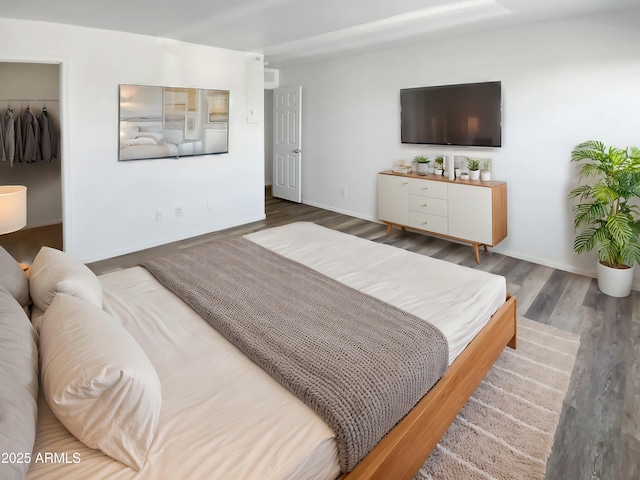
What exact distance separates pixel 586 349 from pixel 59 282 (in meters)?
3.03

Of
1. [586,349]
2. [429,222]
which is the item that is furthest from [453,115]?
[586,349]

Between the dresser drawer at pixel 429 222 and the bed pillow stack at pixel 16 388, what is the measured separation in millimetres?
3997

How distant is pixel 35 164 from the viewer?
18.1ft

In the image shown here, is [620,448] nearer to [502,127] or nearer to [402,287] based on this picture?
[402,287]

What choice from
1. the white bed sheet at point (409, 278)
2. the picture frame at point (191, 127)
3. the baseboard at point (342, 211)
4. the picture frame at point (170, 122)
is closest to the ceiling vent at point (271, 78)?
the picture frame at point (170, 122)

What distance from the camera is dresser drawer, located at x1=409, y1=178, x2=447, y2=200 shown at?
179 inches

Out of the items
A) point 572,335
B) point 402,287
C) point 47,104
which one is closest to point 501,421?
point 402,287

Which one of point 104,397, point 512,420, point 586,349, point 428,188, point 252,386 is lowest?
point 512,420

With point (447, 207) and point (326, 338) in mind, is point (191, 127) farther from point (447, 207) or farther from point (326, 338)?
point (326, 338)

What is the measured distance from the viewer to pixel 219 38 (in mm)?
4445

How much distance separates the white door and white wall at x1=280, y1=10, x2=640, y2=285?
1049 mm

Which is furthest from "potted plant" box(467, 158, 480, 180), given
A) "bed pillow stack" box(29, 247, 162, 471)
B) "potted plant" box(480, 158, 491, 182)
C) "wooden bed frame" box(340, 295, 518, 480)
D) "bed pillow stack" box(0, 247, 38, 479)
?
"bed pillow stack" box(0, 247, 38, 479)

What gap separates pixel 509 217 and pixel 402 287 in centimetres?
278

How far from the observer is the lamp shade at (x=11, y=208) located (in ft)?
7.89
